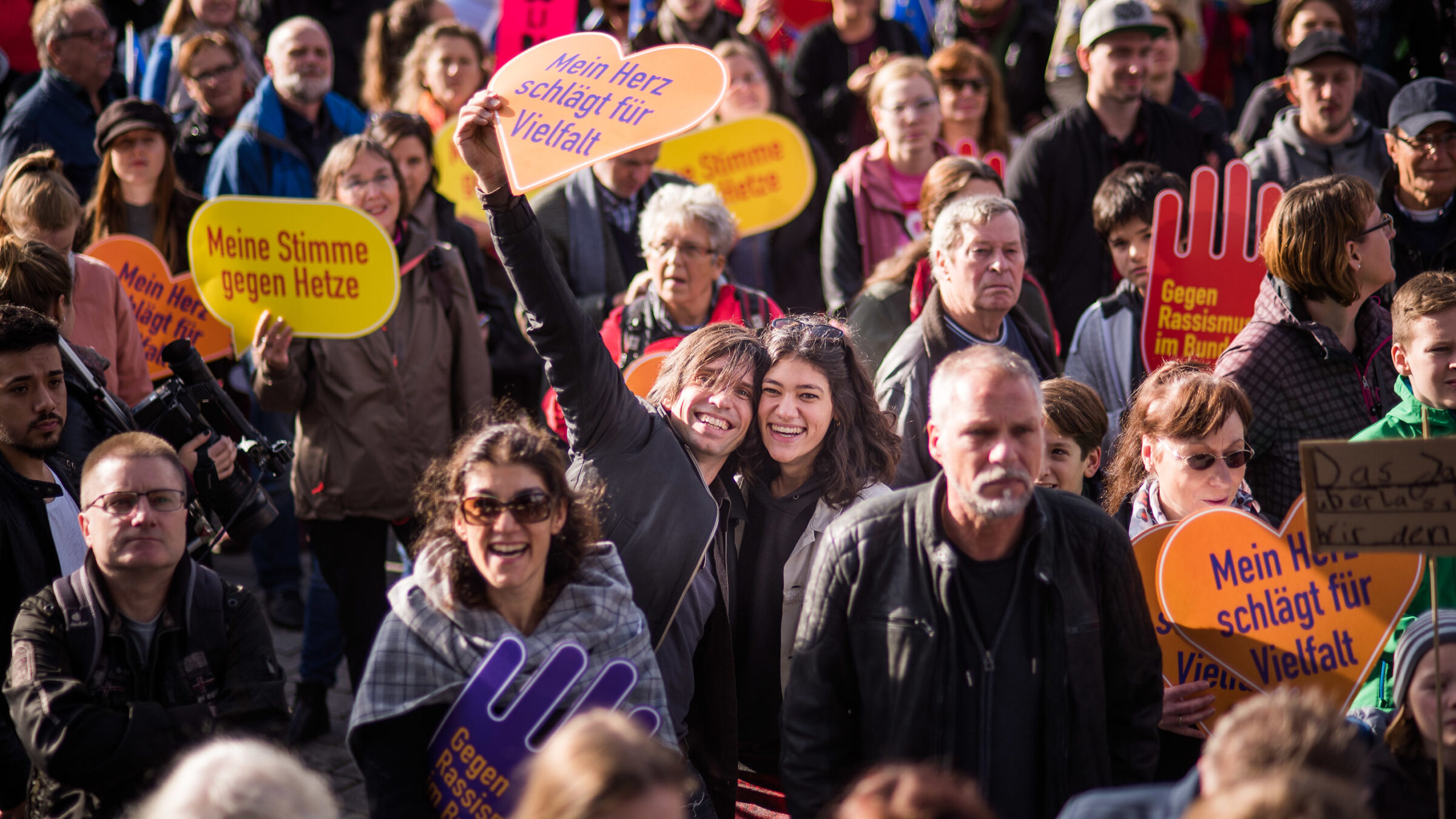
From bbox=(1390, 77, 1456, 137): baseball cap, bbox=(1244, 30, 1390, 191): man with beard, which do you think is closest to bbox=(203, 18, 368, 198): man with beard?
bbox=(1244, 30, 1390, 191): man with beard

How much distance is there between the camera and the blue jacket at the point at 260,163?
645cm

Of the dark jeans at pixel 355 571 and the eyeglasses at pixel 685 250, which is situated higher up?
the eyeglasses at pixel 685 250

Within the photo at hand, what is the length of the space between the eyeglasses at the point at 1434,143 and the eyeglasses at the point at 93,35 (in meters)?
6.31

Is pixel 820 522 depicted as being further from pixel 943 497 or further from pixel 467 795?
pixel 467 795

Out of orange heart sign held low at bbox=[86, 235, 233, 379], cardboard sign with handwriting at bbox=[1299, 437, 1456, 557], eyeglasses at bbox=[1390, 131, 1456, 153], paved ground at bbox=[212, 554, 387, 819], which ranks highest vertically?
eyeglasses at bbox=[1390, 131, 1456, 153]

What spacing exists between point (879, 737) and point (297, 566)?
444 cm

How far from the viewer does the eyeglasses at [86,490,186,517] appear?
10.9 ft

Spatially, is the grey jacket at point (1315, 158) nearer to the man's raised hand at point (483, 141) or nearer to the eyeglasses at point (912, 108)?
the eyeglasses at point (912, 108)

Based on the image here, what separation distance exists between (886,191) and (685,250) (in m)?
1.53

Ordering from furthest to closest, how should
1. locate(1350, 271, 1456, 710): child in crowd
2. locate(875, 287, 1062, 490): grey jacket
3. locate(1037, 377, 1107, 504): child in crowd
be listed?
locate(875, 287, 1062, 490): grey jacket, locate(1037, 377, 1107, 504): child in crowd, locate(1350, 271, 1456, 710): child in crowd

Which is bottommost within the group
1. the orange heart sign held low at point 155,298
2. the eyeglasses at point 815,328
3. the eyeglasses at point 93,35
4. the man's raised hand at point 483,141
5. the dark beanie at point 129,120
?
the eyeglasses at point 815,328

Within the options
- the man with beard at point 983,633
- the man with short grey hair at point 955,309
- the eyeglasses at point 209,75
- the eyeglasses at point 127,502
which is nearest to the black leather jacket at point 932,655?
the man with beard at point 983,633

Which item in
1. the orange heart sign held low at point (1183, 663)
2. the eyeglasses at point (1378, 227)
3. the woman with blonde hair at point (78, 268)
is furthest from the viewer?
the woman with blonde hair at point (78, 268)

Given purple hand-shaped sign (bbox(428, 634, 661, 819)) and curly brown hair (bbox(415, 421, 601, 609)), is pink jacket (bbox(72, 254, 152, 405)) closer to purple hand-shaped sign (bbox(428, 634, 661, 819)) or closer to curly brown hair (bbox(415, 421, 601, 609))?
curly brown hair (bbox(415, 421, 601, 609))
